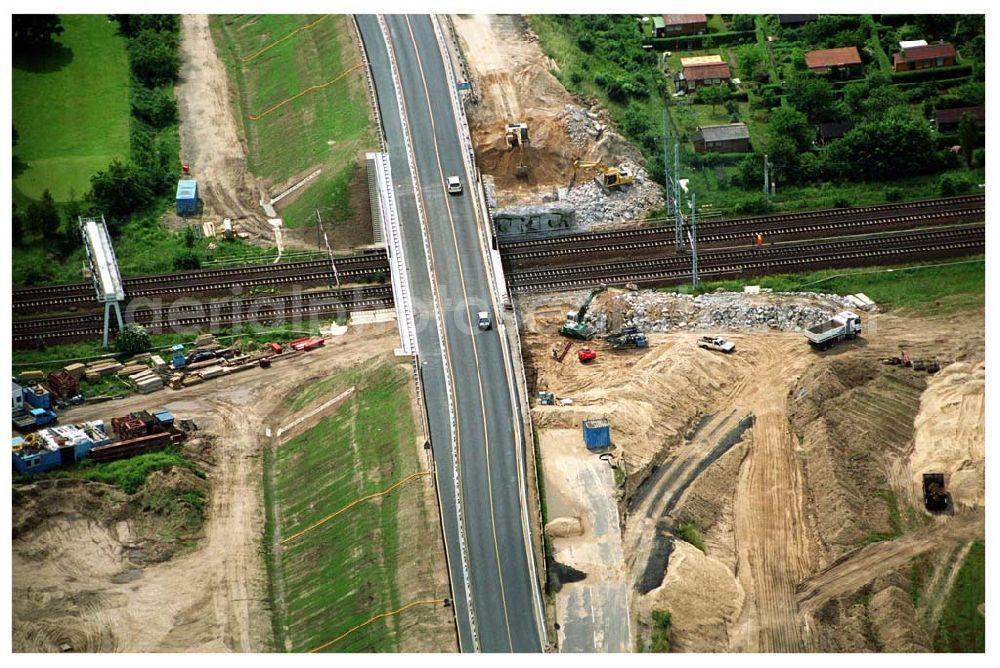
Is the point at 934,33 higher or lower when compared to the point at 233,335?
higher

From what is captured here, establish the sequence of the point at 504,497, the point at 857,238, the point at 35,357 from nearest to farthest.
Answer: the point at 504,497
the point at 35,357
the point at 857,238

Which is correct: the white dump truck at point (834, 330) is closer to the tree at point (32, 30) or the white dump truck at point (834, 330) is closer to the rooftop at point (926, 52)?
the rooftop at point (926, 52)

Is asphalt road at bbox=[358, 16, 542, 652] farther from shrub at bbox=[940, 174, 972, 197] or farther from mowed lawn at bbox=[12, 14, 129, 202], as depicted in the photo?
shrub at bbox=[940, 174, 972, 197]

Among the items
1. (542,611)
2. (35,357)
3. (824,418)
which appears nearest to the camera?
(542,611)

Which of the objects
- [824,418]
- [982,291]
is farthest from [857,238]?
[824,418]

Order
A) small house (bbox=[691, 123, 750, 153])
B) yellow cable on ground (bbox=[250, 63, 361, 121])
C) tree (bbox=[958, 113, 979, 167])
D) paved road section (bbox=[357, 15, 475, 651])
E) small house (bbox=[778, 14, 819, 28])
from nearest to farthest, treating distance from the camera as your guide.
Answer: paved road section (bbox=[357, 15, 475, 651])
tree (bbox=[958, 113, 979, 167])
small house (bbox=[691, 123, 750, 153])
yellow cable on ground (bbox=[250, 63, 361, 121])
small house (bbox=[778, 14, 819, 28])

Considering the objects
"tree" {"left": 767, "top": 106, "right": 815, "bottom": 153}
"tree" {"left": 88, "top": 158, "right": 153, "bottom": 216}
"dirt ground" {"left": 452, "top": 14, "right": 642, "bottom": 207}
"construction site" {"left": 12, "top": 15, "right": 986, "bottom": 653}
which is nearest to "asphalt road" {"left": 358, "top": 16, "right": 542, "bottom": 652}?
"construction site" {"left": 12, "top": 15, "right": 986, "bottom": 653}

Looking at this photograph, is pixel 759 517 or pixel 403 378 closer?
pixel 759 517

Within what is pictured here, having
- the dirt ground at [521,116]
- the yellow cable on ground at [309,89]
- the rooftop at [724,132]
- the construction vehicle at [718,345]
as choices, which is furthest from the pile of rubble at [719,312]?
the yellow cable on ground at [309,89]

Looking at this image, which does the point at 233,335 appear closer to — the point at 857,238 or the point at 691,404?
the point at 691,404
